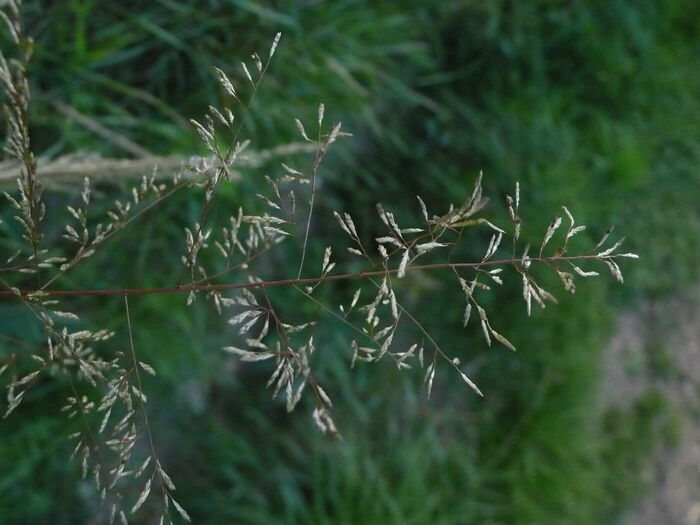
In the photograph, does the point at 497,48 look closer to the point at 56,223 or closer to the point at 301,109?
the point at 301,109

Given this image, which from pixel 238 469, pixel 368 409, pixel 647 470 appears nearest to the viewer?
pixel 238 469

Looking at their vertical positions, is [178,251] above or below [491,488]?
above

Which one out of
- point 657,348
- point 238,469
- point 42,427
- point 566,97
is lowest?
point 657,348

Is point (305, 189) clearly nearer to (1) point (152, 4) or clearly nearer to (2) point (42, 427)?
(1) point (152, 4)

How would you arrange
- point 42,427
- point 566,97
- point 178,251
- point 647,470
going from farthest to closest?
point 647,470 → point 566,97 → point 178,251 → point 42,427

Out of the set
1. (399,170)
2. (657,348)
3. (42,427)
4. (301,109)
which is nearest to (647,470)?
(657,348)

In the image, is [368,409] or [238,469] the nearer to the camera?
[238,469]
